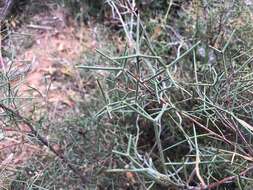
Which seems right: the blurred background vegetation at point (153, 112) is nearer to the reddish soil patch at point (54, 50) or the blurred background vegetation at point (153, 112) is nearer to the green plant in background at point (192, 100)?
the green plant in background at point (192, 100)

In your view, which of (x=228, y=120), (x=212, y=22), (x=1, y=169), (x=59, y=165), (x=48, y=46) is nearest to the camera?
(x=228, y=120)

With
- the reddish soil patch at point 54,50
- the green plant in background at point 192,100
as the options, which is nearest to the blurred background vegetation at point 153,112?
the green plant in background at point 192,100

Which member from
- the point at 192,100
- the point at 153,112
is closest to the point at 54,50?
the point at 153,112

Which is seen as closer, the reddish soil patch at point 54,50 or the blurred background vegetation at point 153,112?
the blurred background vegetation at point 153,112

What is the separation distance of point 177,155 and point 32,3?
5.40ft

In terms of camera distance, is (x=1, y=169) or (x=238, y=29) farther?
(x=238, y=29)

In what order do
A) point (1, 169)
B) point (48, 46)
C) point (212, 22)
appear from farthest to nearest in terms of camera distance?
point (48, 46)
point (212, 22)
point (1, 169)

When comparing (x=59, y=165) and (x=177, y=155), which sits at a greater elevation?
(x=59, y=165)

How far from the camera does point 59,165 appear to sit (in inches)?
68.5

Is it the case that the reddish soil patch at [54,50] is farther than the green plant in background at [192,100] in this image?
Yes

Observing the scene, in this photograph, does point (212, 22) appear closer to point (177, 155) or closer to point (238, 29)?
point (238, 29)

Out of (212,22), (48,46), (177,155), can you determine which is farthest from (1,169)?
(48,46)

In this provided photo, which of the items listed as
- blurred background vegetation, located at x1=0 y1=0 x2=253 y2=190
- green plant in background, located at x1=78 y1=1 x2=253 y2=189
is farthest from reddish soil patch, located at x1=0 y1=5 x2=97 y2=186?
green plant in background, located at x1=78 y1=1 x2=253 y2=189

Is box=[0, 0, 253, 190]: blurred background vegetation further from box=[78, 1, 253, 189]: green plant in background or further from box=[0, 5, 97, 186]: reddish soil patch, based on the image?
box=[0, 5, 97, 186]: reddish soil patch
